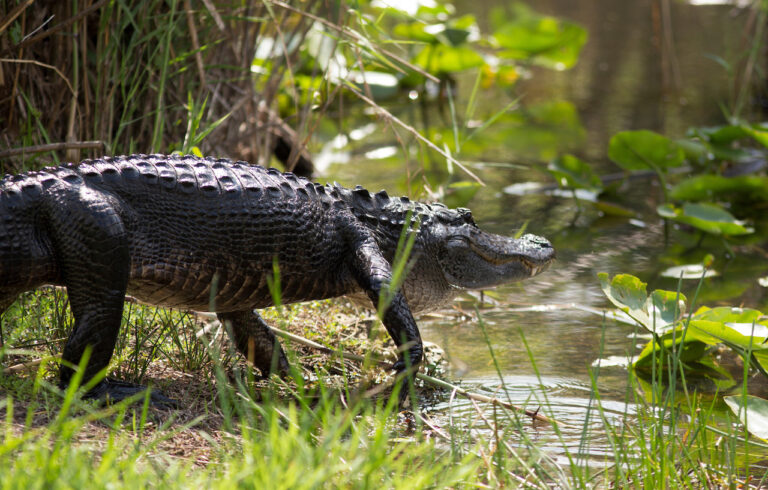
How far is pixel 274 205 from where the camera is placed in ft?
8.93

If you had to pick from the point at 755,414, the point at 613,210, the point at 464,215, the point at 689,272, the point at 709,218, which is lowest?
the point at 755,414

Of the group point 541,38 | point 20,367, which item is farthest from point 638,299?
point 541,38

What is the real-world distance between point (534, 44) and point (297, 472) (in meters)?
6.42

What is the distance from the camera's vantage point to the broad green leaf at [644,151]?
197 inches

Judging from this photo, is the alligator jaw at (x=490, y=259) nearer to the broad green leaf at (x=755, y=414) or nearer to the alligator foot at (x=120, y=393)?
the broad green leaf at (x=755, y=414)

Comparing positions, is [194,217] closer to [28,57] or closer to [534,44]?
[28,57]

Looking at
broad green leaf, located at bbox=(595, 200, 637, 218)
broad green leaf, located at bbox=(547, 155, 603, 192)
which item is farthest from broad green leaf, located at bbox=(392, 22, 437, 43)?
broad green leaf, located at bbox=(595, 200, 637, 218)

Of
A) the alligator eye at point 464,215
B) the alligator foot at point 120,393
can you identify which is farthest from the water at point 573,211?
the alligator foot at point 120,393

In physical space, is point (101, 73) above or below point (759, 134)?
below

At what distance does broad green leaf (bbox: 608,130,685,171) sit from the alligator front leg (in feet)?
8.57

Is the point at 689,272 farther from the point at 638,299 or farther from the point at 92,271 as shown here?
the point at 92,271

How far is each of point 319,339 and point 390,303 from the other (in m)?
0.63

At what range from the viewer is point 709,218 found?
465 centimetres

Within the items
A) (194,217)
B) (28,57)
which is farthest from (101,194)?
(28,57)
